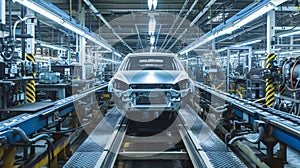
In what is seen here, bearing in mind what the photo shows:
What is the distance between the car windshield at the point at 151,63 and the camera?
6500 millimetres

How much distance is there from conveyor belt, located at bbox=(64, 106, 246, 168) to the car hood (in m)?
0.89

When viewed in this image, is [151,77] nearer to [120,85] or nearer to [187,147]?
[120,85]

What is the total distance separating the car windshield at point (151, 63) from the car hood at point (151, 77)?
79 cm

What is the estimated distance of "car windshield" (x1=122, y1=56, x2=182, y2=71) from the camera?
6.50 metres

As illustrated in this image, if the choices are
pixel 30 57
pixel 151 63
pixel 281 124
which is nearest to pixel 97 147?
pixel 281 124

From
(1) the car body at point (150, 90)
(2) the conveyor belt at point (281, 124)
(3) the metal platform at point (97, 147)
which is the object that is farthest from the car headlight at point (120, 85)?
(2) the conveyor belt at point (281, 124)

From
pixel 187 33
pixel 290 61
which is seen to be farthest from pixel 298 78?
pixel 187 33

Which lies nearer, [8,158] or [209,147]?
[8,158]

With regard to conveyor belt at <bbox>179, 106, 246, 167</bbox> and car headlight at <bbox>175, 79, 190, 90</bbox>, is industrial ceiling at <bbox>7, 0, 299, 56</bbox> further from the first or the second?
conveyor belt at <bbox>179, 106, 246, 167</bbox>

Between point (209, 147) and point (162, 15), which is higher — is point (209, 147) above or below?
below

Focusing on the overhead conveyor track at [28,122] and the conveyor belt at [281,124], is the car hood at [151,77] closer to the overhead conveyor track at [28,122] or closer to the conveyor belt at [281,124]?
the overhead conveyor track at [28,122]

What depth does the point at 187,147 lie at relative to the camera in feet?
15.1

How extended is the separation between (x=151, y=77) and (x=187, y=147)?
141 cm

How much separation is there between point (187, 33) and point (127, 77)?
1299 cm
